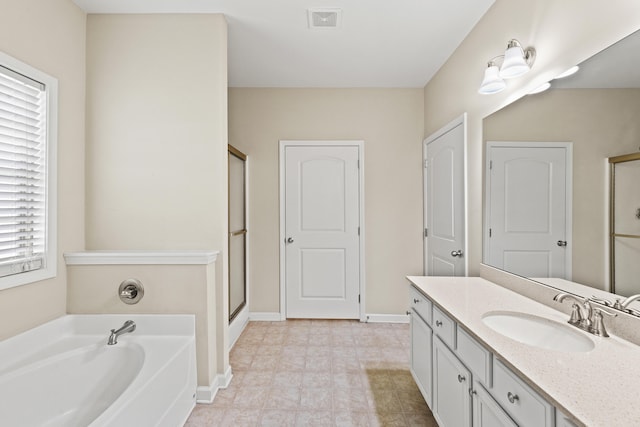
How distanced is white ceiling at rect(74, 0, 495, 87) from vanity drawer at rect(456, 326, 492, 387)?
2.06 m

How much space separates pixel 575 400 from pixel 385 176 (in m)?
2.83

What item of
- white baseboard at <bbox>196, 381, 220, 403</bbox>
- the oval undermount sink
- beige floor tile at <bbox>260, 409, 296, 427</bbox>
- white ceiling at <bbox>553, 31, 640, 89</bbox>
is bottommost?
beige floor tile at <bbox>260, 409, 296, 427</bbox>

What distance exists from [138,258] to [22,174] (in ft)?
2.46

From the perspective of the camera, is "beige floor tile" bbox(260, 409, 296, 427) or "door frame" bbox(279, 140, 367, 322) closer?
"beige floor tile" bbox(260, 409, 296, 427)

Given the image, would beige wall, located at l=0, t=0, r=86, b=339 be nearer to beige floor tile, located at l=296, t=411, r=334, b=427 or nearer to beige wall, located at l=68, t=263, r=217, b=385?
beige wall, located at l=68, t=263, r=217, b=385

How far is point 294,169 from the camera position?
3.47 metres

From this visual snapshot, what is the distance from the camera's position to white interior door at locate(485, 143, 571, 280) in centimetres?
150

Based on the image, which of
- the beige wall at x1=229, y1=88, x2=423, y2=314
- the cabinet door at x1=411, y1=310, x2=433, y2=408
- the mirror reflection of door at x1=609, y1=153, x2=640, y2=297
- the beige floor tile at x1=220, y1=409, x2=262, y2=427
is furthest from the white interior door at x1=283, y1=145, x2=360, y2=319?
the mirror reflection of door at x1=609, y1=153, x2=640, y2=297

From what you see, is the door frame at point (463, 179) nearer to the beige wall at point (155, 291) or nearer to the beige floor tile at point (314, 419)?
the beige floor tile at point (314, 419)

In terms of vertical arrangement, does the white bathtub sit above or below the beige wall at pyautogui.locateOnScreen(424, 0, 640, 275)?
below

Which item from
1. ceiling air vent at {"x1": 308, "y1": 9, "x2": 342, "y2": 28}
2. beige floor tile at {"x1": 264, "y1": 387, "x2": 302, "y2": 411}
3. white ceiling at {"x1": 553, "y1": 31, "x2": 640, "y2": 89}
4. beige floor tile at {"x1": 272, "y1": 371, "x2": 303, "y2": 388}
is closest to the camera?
white ceiling at {"x1": 553, "y1": 31, "x2": 640, "y2": 89}

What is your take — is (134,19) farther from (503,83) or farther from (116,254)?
(503,83)

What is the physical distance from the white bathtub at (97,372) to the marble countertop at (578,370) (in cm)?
149

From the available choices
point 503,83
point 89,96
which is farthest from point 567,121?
point 89,96
